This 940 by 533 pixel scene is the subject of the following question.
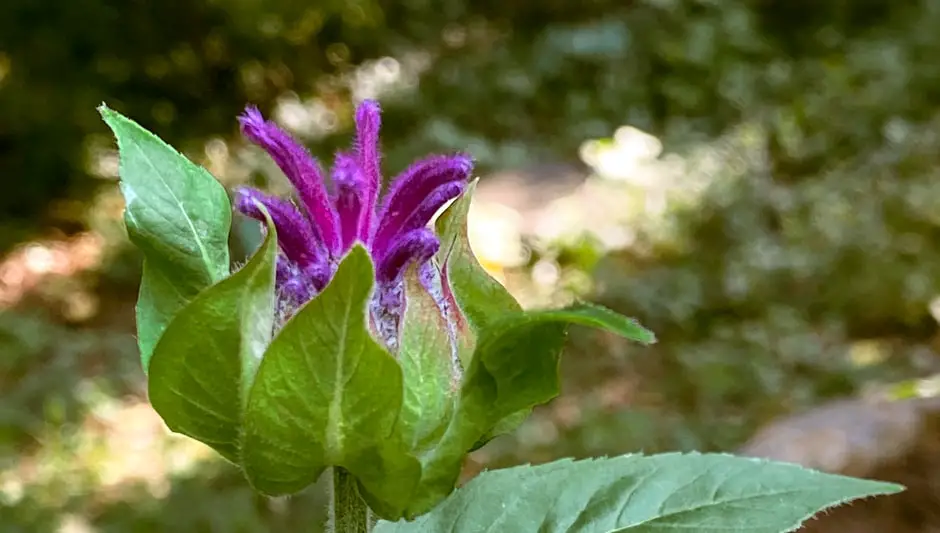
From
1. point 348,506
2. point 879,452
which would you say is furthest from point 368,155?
point 879,452

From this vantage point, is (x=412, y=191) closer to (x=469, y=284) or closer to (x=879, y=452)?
(x=469, y=284)

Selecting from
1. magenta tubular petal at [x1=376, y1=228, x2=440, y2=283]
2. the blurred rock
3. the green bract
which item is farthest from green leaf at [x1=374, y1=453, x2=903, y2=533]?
the blurred rock

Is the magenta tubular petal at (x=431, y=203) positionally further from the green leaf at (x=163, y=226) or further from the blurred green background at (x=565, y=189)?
the blurred green background at (x=565, y=189)

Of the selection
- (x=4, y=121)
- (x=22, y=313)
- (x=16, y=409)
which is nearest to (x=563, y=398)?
(x=16, y=409)

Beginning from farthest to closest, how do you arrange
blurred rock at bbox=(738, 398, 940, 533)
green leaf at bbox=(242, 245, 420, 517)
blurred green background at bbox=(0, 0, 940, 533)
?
blurred green background at bbox=(0, 0, 940, 533)
blurred rock at bbox=(738, 398, 940, 533)
green leaf at bbox=(242, 245, 420, 517)

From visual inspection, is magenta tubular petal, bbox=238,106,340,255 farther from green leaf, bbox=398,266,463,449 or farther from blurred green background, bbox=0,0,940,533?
blurred green background, bbox=0,0,940,533

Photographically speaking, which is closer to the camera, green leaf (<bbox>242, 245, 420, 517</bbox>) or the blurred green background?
green leaf (<bbox>242, 245, 420, 517</bbox>)

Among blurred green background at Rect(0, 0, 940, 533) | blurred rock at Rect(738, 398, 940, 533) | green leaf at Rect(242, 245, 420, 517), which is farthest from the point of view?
blurred green background at Rect(0, 0, 940, 533)

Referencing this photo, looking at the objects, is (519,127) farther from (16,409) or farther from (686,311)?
(16,409)
